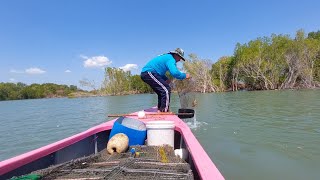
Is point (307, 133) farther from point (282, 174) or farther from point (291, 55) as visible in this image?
point (291, 55)

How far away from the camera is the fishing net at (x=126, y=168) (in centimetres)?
234

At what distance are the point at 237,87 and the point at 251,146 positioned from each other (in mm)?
53508

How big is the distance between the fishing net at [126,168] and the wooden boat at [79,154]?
164 mm

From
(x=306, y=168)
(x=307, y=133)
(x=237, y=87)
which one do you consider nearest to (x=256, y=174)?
(x=306, y=168)

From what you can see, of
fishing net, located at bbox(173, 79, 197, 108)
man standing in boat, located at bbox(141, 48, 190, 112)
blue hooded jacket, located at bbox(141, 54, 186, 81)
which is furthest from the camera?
fishing net, located at bbox(173, 79, 197, 108)

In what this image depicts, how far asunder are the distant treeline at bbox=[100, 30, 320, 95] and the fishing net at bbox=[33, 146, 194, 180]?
3806 centimetres

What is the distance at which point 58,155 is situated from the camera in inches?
124

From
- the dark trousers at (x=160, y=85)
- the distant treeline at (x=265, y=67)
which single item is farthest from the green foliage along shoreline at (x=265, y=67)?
the dark trousers at (x=160, y=85)

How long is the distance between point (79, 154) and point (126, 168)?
1377mm

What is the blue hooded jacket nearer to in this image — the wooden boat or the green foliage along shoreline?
the wooden boat

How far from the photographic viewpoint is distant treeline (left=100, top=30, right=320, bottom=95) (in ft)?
144

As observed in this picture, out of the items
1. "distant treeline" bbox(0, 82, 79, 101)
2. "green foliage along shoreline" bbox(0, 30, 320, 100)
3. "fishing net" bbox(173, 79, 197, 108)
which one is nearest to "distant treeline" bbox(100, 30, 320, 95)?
"green foliage along shoreline" bbox(0, 30, 320, 100)

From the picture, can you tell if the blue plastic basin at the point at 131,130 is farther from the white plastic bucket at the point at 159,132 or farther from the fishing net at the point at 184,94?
the fishing net at the point at 184,94

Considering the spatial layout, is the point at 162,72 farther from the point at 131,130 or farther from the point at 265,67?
the point at 265,67
